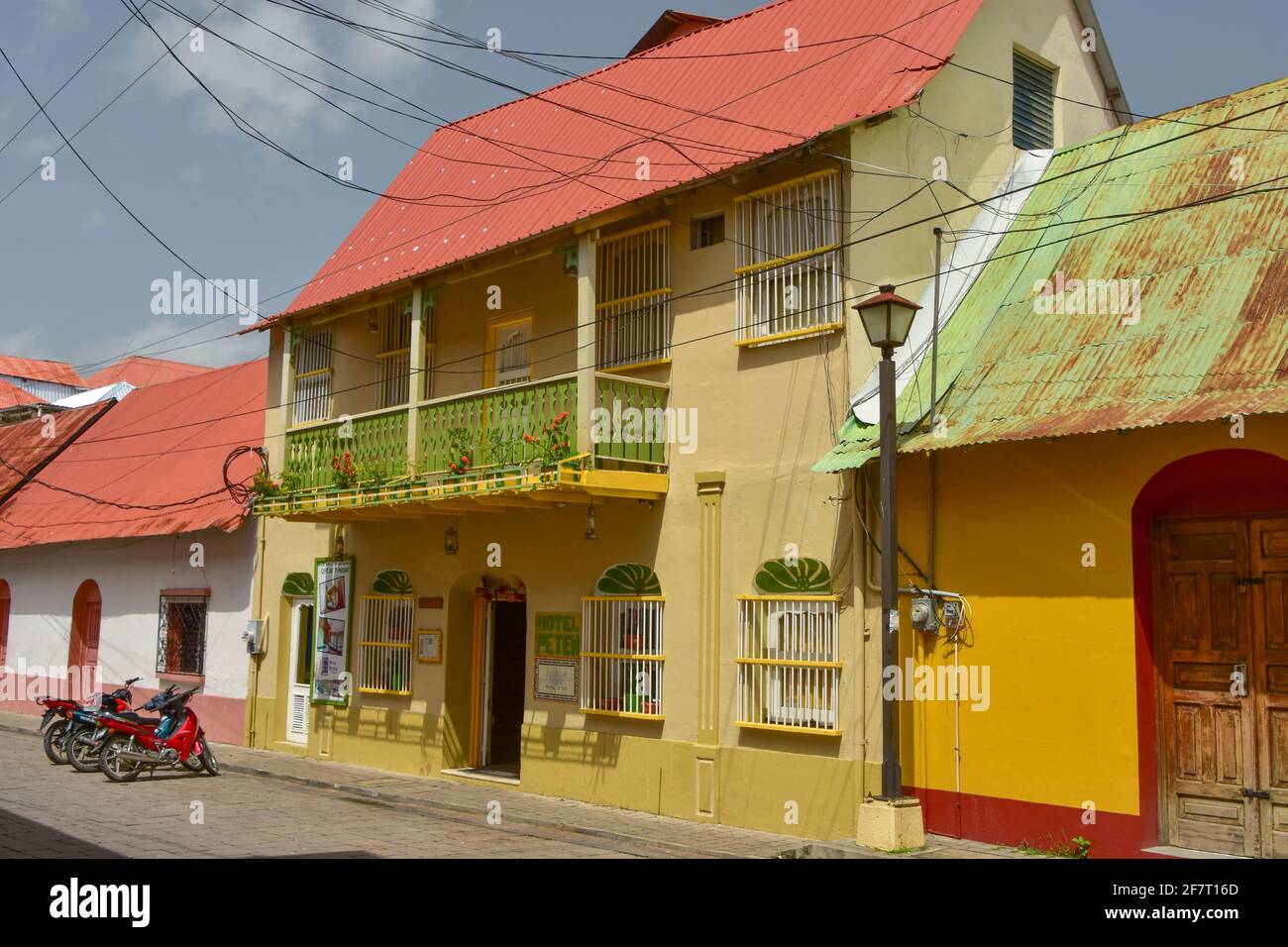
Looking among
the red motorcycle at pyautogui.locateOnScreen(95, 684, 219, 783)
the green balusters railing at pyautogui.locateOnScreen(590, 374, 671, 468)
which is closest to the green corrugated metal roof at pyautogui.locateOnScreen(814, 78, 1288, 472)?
the green balusters railing at pyautogui.locateOnScreen(590, 374, 671, 468)

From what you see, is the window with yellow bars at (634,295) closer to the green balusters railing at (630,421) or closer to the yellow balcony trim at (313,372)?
the green balusters railing at (630,421)

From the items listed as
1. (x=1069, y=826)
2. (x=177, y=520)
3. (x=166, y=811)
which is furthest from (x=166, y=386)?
(x=1069, y=826)

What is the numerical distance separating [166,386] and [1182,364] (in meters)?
23.8

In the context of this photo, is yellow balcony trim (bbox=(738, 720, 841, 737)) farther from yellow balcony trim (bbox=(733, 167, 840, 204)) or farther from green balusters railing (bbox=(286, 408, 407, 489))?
green balusters railing (bbox=(286, 408, 407, 489))

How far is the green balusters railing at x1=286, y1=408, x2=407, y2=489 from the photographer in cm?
1620

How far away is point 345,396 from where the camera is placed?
19.2 m

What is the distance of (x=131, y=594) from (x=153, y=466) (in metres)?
2.70

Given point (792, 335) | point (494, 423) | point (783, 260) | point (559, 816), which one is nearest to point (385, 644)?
point (494, 423)

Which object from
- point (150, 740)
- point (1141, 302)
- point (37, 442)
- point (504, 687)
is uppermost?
point (37, 442)

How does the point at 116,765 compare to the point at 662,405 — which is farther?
the point at 116,765

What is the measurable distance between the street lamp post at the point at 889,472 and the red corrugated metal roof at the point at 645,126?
7.77 ft

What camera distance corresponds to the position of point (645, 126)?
1559 cm

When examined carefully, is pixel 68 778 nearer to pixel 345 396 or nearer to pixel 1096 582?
pixel 345 396

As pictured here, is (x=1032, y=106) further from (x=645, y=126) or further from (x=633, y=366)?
(x=633, y=366)
